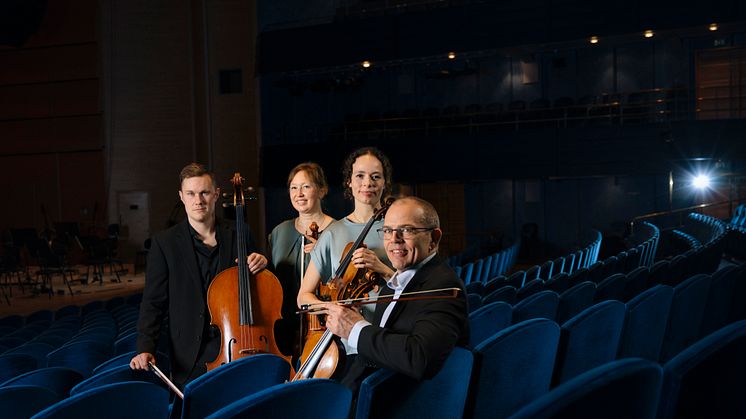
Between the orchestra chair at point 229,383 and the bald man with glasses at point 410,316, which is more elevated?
the bald man with glasses at point 410,316

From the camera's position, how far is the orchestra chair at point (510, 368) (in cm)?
175

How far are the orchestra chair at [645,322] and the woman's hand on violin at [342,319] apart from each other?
0.92m

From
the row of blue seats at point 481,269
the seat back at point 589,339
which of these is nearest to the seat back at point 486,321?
the seat back at point 589,339

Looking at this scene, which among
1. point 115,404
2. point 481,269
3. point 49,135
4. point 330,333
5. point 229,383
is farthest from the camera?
point 49,135

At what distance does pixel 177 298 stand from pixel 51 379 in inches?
22.0

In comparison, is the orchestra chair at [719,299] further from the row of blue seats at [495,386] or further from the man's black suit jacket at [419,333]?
the man's black suit jacket at [419,333]

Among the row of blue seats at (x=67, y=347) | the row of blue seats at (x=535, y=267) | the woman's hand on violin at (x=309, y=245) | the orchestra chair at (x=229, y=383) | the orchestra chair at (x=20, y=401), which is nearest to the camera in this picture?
the orchestra chair at (x=229, y=383)

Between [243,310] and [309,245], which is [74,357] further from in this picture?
[309,245]

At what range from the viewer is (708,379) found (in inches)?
46.8

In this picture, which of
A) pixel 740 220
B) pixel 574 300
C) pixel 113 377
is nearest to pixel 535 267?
pixel 574 300

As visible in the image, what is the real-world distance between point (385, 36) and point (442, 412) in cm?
1330

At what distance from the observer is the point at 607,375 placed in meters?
1.03

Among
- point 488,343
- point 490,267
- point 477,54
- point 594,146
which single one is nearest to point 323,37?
point 477,54

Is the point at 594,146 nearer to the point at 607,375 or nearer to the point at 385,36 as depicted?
the point at 385,36
